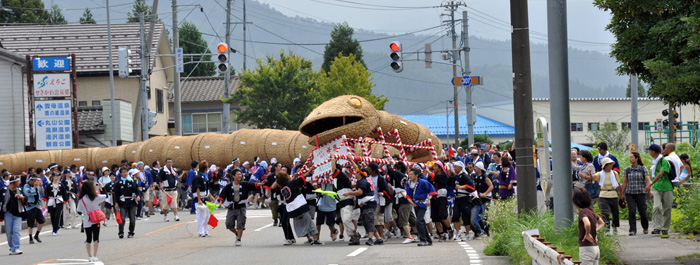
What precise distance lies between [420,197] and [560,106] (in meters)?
5.48

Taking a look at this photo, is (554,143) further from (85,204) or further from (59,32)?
(59,32)

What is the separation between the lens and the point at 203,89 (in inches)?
2549

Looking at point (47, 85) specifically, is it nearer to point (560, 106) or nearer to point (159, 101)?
point (159, 101)

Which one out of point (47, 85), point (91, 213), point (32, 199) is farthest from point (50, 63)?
point (91, 213)

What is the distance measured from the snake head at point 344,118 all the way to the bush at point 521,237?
5.91 meters

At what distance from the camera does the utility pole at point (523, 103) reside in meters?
14.3

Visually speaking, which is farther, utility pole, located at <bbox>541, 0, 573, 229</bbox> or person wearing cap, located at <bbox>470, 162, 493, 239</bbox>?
person wearing cap, located at <bbox>470, 162, 493, 239</bbox>

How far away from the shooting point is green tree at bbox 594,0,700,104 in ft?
35.4

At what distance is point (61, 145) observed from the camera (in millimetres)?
38750

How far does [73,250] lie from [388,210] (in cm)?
655

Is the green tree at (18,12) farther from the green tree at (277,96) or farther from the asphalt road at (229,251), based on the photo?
the asphalt road at (229,251)

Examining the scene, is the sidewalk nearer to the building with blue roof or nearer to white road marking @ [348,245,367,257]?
white road marking @ [348,245,367,257]

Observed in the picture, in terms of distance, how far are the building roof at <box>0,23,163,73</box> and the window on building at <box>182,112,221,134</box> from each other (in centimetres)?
1096

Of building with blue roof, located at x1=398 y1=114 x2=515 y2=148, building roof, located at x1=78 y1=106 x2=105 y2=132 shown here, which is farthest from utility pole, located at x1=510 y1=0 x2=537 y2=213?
building with blue roof, located at x1=398 y1=114 x2=515 y2=148
